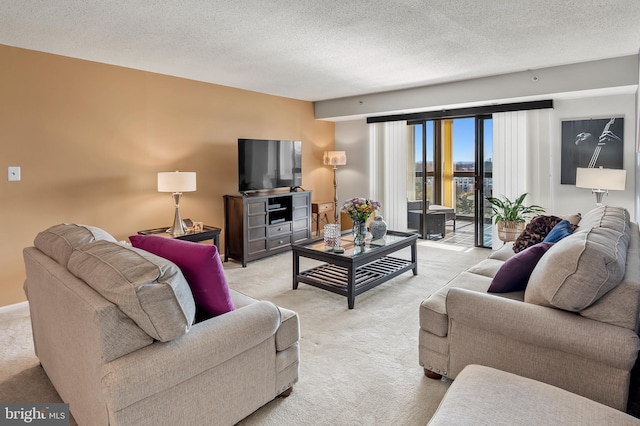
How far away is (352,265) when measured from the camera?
3.42 m

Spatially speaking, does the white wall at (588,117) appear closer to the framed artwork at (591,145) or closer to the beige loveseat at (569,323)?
the framed artwork at (591,145)

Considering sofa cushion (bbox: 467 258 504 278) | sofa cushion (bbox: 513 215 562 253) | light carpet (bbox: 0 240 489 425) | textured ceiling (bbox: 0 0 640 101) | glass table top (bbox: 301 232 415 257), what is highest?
textured ceiling (bbox: 0 0 640 101)

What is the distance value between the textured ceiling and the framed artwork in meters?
0.99

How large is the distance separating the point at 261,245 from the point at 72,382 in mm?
3423

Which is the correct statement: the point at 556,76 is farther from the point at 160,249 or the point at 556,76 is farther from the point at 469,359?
the point at 160,249

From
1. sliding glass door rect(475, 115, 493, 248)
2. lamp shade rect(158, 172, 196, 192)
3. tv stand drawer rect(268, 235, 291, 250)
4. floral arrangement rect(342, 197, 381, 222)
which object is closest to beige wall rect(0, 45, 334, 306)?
lamp shade rect(158, 172, 196, 192)

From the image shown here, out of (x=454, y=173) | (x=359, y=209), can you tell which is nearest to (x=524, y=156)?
(x=454, y=173)

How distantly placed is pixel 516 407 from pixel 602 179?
3.79m

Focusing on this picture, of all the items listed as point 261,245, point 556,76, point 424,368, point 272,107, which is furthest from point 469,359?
point 272,107

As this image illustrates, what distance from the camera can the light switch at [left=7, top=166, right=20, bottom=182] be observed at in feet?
11.4

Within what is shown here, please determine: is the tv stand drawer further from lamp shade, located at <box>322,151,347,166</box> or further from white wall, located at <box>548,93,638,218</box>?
white wall, located at <box>548,93,638,218</box>

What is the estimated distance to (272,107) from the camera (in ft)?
19.4

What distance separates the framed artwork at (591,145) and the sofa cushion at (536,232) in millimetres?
2334

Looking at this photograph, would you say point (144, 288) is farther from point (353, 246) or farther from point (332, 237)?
point (353, 246)
